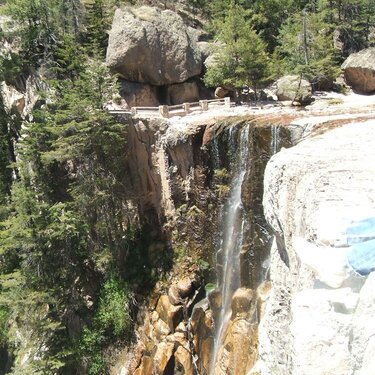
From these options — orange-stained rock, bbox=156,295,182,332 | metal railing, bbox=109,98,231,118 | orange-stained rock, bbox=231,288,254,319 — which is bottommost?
orange-stained rock, bbox=156,295,182,332

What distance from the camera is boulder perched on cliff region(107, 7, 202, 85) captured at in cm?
2528

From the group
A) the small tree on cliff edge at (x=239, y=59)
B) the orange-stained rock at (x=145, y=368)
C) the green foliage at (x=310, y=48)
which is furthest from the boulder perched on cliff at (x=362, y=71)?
the orange-stained rock at (x=145, y=368)

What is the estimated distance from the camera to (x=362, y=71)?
27141 millimetres

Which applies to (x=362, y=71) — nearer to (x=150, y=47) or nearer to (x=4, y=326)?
(x=150, y=47)

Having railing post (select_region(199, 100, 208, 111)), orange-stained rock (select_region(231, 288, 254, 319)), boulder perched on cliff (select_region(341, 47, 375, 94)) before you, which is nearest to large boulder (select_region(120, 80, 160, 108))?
railing post (select_region(199, 100, 208, 111))

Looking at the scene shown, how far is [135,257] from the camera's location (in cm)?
2014

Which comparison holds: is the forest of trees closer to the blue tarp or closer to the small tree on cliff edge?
the small tree on cliff edge

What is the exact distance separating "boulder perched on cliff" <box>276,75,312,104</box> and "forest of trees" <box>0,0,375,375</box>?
77 cm

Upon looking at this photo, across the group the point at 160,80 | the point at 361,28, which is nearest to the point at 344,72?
the point at 361,28

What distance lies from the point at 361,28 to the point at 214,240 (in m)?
23.7

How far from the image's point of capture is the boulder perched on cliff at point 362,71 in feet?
87.4

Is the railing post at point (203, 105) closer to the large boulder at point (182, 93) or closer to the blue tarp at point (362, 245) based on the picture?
the large boulder at point (182, 93)

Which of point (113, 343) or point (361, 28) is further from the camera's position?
point (361, 28)

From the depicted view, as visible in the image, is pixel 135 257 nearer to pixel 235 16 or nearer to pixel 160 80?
pixel 160 80
